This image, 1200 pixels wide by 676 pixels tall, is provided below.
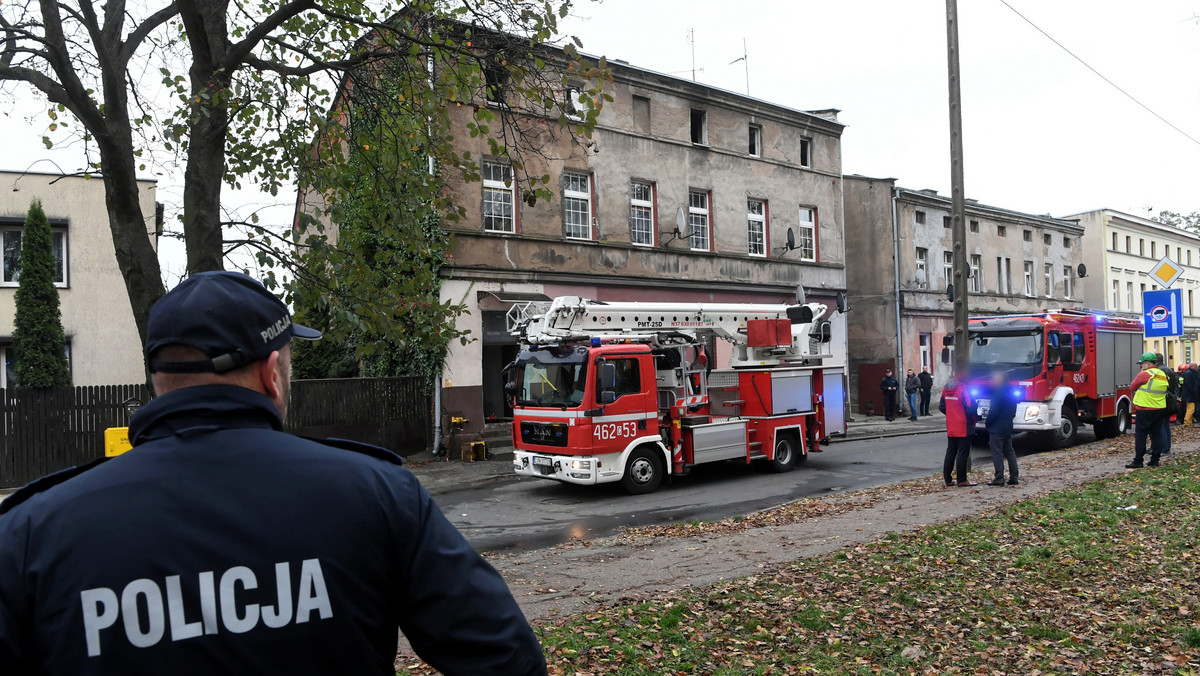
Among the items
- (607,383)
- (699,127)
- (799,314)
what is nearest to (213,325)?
(607,383)

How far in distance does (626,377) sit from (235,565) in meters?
12.2

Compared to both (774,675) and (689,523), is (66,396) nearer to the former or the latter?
(689,523)

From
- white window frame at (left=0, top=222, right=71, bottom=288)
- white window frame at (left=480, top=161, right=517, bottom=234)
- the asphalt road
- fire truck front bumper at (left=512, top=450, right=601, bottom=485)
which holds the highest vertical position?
white window frame at (left=480, top=161, right=517, bottom=234)

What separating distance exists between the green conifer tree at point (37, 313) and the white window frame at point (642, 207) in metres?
14.5

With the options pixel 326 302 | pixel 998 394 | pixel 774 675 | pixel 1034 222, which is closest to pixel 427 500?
pixel 774 675

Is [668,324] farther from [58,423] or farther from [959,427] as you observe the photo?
[58,423]

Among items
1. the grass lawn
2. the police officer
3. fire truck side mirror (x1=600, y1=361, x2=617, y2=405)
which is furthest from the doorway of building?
the police officer

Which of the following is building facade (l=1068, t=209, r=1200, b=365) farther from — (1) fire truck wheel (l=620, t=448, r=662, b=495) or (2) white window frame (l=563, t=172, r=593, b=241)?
(1) fire truck wheel (l=620, t=448, r=662, b=495)

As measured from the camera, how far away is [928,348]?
116ft

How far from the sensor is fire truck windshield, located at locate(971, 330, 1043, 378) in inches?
731

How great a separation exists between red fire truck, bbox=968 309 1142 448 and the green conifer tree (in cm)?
2016

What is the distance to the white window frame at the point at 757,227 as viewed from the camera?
27.9 m

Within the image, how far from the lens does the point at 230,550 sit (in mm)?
1688

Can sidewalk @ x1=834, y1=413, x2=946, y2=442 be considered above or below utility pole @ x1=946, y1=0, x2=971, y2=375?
below
